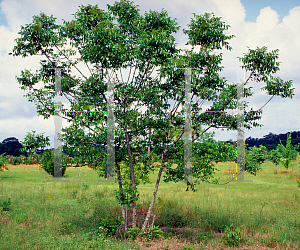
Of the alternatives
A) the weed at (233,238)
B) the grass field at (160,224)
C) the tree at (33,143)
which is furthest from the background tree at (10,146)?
the weed at (233,238)

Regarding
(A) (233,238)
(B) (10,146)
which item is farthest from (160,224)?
(B) (10,146)

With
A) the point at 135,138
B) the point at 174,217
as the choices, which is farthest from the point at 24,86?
the point at 174,217

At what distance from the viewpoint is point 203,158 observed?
8.30 meters

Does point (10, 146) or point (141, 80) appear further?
point (10, 146)

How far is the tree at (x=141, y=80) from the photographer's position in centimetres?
791

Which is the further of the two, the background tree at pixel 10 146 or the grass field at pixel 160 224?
the background tree at pixel 10 146

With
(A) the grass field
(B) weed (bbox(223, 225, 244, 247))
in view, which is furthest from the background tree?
(B) weed (bbox(223, 225, 244, 247))

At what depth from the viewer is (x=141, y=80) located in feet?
29.1

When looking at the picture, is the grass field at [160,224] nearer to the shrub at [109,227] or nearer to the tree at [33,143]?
the shrub at [109,227]

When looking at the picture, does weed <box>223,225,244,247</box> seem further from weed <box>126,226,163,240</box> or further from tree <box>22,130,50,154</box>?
tree <box>22,130,50,154</box>

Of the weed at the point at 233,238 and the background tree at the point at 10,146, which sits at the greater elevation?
the background tree at the point at 10,146

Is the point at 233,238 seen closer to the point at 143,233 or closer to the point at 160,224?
the point at 143,233

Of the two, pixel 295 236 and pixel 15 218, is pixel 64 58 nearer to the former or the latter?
pixel 15 218

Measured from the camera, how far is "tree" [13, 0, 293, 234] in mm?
7910
